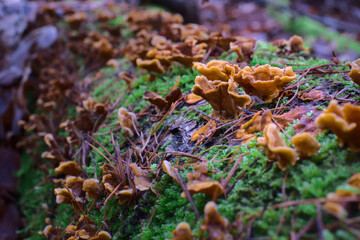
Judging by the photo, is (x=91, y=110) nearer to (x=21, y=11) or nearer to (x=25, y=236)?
(x=25, y=236)

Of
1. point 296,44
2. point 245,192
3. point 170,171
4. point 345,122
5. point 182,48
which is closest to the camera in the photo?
point 345,122

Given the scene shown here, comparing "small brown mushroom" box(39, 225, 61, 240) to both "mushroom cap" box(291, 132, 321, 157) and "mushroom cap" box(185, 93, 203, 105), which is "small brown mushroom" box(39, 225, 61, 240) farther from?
"mushroom cap" box(291, 132, 321, 157)

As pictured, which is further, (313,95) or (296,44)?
(296,44)

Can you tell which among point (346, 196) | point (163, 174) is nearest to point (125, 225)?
point (163, 174)

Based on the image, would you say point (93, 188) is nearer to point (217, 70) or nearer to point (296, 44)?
point (217, 70)

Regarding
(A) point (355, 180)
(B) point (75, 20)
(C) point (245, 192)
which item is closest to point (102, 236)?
(C) point (245, 192)
